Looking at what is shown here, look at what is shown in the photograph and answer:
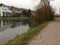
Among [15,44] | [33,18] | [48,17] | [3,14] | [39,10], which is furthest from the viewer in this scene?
[3,14]

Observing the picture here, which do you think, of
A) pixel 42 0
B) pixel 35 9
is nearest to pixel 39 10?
pixel 35 9

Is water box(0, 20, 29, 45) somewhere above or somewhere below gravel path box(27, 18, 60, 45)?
below

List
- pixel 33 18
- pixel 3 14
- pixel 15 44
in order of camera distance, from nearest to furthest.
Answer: pixel 15 44 < pixel 33 18 < pixel 3 14

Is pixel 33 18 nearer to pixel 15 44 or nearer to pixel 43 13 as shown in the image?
pixel 43 13

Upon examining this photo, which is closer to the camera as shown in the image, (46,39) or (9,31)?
(46,39)

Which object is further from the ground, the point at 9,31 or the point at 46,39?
the point at 46,39

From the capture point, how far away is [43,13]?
39.2m

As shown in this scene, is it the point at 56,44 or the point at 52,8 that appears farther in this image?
the point at 52,8

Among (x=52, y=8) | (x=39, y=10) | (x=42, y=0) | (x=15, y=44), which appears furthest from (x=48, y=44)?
(x=42, y=0)

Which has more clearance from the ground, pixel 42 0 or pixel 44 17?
pixel 42 0

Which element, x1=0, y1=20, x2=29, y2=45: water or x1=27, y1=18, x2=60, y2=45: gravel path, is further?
x1=0, y1=20, x2=29, y2=45: water

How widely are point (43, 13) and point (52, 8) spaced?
6.03m

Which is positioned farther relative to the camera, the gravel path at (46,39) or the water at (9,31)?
the water at (9,31)

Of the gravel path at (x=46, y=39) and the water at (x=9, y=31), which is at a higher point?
the gravel path at (x=46, y=39)
